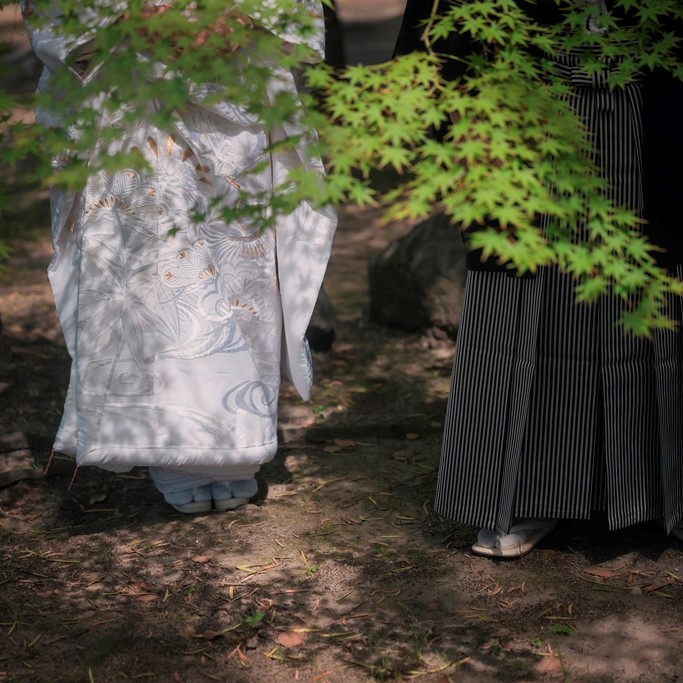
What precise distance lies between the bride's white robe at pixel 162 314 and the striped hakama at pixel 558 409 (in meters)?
0.71

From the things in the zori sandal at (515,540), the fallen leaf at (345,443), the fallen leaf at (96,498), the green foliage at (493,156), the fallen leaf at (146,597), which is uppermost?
the green foliage at (493,156)

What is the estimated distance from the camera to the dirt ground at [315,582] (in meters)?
2.66

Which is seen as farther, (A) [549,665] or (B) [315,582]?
(B) [315,582]

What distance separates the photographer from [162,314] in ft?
10.6

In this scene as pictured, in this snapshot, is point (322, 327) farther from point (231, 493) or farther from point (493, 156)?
point (493, 156)

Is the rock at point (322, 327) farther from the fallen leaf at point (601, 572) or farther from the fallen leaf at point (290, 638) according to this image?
the fallen leaf at point (290, 638)

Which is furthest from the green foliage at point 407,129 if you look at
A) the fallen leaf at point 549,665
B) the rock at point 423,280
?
the rock at point 423,280

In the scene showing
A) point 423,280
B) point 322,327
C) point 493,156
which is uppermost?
point 493,156

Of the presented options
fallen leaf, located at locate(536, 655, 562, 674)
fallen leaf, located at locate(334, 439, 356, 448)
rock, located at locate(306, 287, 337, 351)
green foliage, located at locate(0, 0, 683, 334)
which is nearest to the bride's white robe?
fallen leaf, located at locate(334, 439, 356, 448)

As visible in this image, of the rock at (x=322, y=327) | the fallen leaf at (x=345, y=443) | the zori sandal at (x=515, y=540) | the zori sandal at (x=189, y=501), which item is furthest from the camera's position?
the rock at (x=322, y=327)

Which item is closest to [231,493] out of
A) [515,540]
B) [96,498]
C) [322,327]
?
[96,498]

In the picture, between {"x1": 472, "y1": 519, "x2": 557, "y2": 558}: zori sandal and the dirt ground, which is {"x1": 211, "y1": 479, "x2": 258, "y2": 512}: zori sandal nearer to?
the dirt ground

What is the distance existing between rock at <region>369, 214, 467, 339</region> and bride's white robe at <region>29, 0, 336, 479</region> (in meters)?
2.04

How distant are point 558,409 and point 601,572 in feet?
1.66
